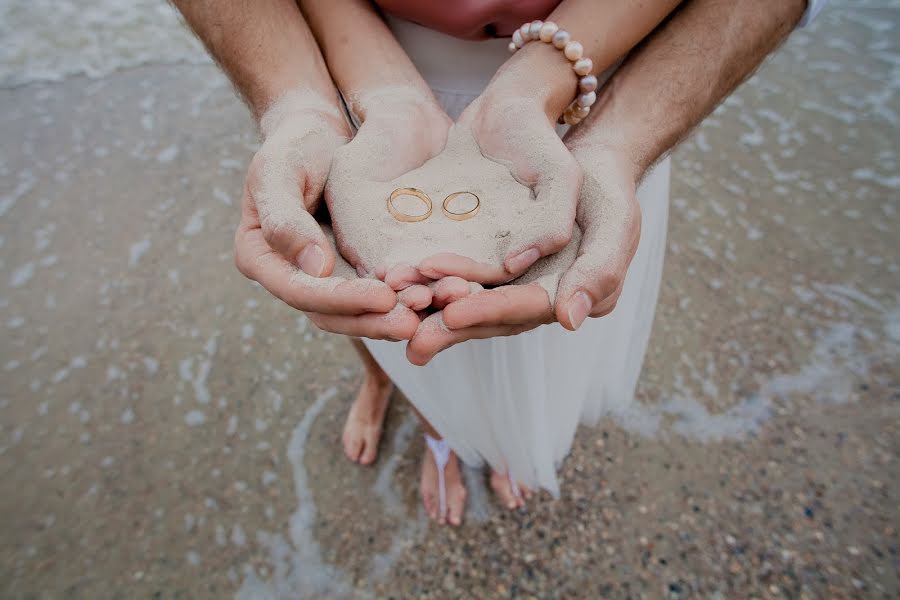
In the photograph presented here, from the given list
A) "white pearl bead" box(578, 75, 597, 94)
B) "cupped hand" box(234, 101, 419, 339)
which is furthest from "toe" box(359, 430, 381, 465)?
"white pearl bead" box(578, 75, 597, 94)

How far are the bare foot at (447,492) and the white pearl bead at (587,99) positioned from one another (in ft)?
3.56

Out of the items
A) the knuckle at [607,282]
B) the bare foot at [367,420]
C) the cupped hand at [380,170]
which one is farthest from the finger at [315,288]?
the bare foot at [367,420]

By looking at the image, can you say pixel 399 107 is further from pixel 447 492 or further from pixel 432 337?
pixel 447 492

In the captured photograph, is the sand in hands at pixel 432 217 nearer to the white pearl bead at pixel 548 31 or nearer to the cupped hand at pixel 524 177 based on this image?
the cupped hand at pixel 524 177

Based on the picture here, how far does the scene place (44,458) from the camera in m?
1.92

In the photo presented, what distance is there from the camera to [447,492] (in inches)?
70.3

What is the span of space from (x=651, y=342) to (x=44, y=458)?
2066 mm

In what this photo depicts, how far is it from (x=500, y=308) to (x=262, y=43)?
766 mm

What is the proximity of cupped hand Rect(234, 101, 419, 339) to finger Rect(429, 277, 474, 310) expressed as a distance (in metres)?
0.06

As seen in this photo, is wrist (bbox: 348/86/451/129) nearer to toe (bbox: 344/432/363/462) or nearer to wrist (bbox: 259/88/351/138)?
wrist (bbox: 259/88/351/138)

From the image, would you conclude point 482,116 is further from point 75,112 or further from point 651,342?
point 75,112

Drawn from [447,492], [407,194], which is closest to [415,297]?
[407,194]

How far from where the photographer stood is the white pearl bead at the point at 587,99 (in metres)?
1.23

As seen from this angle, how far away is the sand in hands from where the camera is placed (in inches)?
40.5
